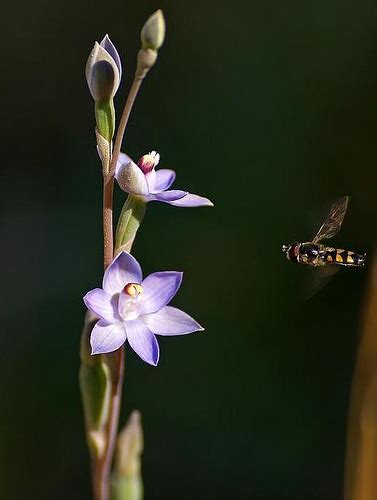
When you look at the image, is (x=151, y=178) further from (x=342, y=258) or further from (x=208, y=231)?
(x=208, y=231)

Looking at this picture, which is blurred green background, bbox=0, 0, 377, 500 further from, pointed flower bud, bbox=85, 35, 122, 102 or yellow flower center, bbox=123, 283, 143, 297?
pointed flower bud, bbox=85, 35, 122, 102

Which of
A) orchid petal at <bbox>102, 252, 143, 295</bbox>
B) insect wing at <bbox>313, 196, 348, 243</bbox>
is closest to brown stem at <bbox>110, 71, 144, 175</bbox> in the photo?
orchid petal at <bbox>102, 252, 143, 295</bbox>

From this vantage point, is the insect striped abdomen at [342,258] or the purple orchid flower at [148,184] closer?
the purple orchid flower at [148,184]

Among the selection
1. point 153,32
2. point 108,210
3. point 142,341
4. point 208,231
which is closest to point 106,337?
point 142,341

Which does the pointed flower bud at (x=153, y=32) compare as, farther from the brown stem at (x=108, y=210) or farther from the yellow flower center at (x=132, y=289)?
the yellow flower center at (x=132, y=289)

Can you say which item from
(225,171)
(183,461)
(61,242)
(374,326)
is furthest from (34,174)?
(374,326)

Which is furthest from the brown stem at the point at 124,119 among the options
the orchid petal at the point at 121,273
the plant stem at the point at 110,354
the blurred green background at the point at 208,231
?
the blurred green background at the point at 208,231

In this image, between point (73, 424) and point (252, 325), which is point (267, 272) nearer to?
point (252, 325)
